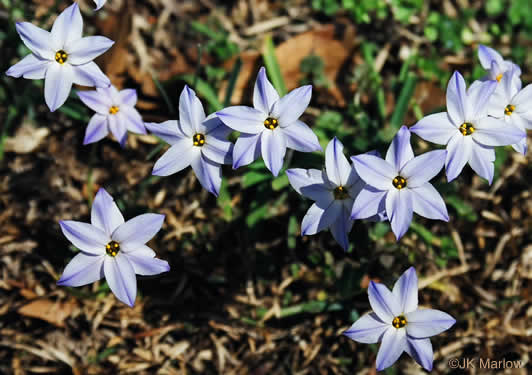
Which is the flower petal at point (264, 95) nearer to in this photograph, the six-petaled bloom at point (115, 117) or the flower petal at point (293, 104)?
the flower petal at point (293, 104)

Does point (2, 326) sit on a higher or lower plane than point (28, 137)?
lower

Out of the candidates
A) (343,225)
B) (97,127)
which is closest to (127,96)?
(97,127)

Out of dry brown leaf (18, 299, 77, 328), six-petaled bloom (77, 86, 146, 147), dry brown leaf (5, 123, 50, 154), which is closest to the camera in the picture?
six-petaled bloom (77, 86, 146, 147)

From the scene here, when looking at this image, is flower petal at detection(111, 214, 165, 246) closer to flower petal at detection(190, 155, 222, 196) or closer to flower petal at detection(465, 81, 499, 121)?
flower petal at detection(190, 155, 222, 196)

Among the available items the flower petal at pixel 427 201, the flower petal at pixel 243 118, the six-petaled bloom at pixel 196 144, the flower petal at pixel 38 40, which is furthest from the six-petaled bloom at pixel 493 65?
the flower petal at pixel 38 40

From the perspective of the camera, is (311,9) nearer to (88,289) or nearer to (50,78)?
(50,78)

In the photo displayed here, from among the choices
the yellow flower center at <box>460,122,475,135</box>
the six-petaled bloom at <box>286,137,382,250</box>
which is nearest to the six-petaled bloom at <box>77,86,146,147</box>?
the six-petaled bloom at <box>286,137,382,250</box>

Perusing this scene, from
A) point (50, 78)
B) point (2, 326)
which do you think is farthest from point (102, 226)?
point (2, 326)
